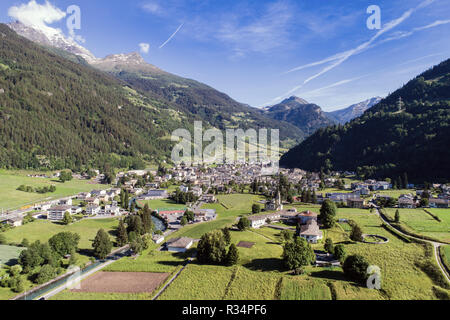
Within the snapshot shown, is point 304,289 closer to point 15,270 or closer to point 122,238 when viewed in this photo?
point 122,238

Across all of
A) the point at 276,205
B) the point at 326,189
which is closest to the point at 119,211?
the point at 276,205

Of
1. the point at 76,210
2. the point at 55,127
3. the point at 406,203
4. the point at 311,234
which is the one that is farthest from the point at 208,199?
the point at 55,127

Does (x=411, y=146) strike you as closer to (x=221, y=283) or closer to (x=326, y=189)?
(x=326, y=189)

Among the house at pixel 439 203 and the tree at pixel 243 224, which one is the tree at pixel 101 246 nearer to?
the tree at pixel 243 224

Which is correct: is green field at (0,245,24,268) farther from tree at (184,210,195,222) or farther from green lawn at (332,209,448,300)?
green lawn at (332,209,448,300)

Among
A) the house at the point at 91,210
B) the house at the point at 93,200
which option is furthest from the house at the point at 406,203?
the house at the point at 93,200
